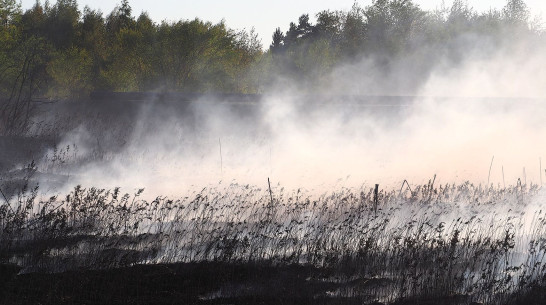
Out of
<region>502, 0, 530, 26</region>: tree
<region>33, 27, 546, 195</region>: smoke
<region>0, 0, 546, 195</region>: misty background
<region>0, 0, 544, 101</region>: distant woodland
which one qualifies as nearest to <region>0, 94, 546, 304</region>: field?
<region>0, 0, 546, 195</region>: misty background

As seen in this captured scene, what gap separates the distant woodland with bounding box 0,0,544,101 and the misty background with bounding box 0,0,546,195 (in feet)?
0.58

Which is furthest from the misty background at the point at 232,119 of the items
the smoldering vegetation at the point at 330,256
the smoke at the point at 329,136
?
the smoldering vegetation at the point at 330,256

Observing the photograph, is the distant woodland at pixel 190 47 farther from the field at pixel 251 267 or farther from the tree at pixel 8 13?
the field at pixel 251 267

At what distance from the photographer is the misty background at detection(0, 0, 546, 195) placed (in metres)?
32.9

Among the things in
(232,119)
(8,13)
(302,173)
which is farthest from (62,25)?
(302,173)

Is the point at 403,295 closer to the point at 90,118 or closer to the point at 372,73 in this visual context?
the point at 90,118

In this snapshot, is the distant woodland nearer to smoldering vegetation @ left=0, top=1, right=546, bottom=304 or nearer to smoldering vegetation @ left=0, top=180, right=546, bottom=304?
smoldering vegetation @ left=0, top=1, right=546, bottom=304

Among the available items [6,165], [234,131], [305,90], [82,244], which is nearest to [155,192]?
[6,165]

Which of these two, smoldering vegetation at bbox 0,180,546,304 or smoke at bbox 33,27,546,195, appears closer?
smoldering vegetation at bbox 0,180,546,304

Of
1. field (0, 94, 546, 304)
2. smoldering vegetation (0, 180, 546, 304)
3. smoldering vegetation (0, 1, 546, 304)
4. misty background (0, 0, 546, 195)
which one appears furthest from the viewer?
misty background (0, 0, 546, 195)

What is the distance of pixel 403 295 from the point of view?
549 inches

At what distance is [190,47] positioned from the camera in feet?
181

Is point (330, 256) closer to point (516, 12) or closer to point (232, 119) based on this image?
point (232, 119)

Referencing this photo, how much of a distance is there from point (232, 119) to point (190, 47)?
655 inches
